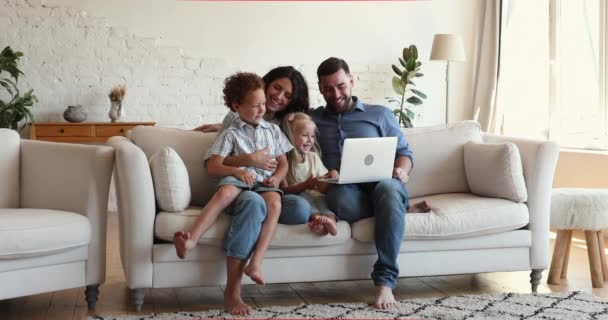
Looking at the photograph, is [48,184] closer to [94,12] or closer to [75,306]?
[75,306]

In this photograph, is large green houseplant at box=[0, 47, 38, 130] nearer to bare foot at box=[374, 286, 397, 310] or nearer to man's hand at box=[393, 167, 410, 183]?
man's hand at box=[393, 167, 410, 183]

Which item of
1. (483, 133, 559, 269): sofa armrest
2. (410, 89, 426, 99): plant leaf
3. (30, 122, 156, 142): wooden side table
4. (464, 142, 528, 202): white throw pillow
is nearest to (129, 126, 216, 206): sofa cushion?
(464, 142, 528, 202): white throw pillow

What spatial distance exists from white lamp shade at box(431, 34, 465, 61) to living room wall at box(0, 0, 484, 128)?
0.41 metres

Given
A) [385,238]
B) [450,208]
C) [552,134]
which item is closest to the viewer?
[385,238]

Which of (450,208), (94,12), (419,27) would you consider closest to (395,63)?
(419,27)

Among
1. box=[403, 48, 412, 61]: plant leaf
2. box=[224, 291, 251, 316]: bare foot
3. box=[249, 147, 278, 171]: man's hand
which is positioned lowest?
A: box=[224, 291, 251, 316]: bare foot

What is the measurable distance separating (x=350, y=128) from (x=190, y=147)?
737 millimetres

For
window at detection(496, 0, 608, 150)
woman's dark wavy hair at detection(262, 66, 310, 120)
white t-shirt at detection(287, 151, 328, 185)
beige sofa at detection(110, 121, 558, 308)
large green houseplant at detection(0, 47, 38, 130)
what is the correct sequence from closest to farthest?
beige sofa at detection(110, 121, 558, 308), white t-shirt at detection(287, 151, 328, 185), woman's dark wavy hair at detection(262, 66, 310, 120), window at detection(496, 0, 608, 150), large green houseplant at detection(0, 47, 38, 130)

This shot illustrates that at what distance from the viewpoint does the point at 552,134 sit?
621 cm

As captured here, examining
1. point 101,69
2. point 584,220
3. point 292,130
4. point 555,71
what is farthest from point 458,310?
point 101,69

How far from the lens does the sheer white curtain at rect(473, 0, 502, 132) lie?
271 inches

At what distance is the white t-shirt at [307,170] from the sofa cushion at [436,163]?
56 cm

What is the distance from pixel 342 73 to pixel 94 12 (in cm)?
323

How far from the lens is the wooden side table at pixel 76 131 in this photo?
19.5ft
